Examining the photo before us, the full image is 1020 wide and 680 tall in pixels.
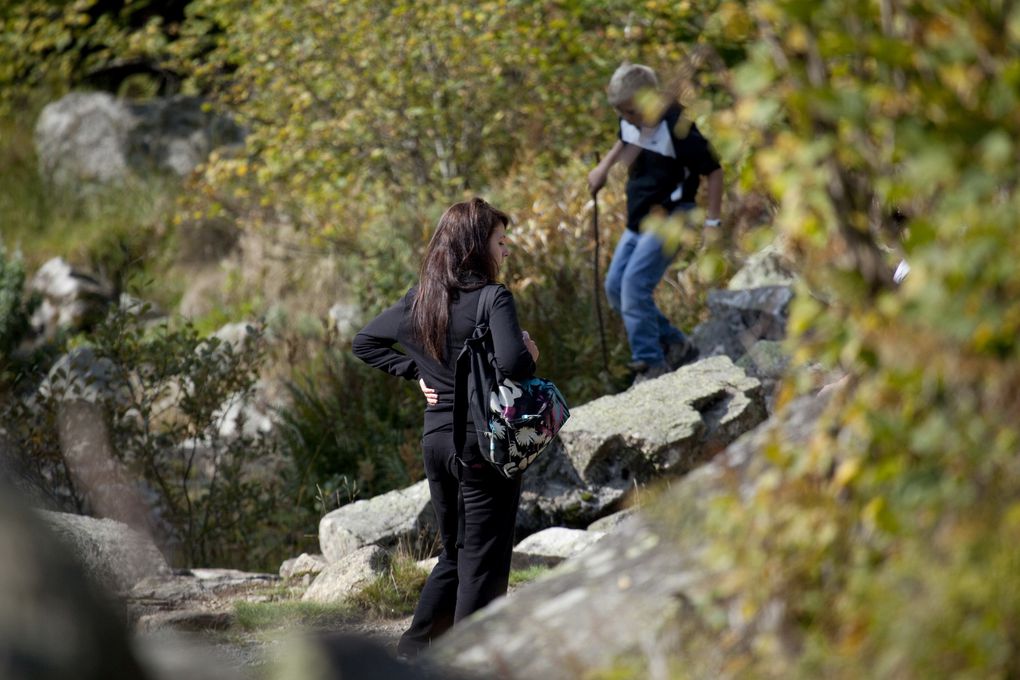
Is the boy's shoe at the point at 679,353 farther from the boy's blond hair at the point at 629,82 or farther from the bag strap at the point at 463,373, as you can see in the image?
the bag strap at the point at 463,373

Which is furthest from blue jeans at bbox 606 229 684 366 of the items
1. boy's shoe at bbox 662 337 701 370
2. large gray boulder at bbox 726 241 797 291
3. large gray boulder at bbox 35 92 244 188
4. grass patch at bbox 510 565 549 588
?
large gray boulder at bbox 35 92 244 188

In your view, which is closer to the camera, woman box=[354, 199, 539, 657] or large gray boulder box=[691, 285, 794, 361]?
woman box=[354, 199, 539, 657]

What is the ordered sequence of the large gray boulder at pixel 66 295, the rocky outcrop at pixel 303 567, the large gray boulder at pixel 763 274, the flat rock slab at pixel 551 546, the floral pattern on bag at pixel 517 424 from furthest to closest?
1. the large gray boulder at pixel 66 295
2. the large gray boulder at pixel 763 274
3. the rocky outcrop at pixel 303 567
4. the flat rock slab at pixel 551 546
5. the floral pattern on bag at pixel 517 424

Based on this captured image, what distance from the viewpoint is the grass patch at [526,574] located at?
558 cm

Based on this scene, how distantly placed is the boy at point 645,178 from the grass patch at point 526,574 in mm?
2148

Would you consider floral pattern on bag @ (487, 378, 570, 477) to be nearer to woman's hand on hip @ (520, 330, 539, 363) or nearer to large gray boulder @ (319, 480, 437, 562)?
woman's hand on hip @ (520, 330, 539, 363)

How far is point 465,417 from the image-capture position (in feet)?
14.4

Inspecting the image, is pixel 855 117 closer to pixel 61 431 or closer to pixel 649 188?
pixel 649 188

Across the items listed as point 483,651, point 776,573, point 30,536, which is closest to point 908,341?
point 776,573

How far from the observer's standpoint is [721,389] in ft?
23.1

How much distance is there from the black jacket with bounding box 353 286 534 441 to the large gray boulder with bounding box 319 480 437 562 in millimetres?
1836

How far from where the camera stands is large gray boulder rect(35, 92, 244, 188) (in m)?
15.2

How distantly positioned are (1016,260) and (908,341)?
238mm

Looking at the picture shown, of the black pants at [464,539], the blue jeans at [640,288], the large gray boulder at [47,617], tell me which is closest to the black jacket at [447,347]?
the black pants at [464,539]
